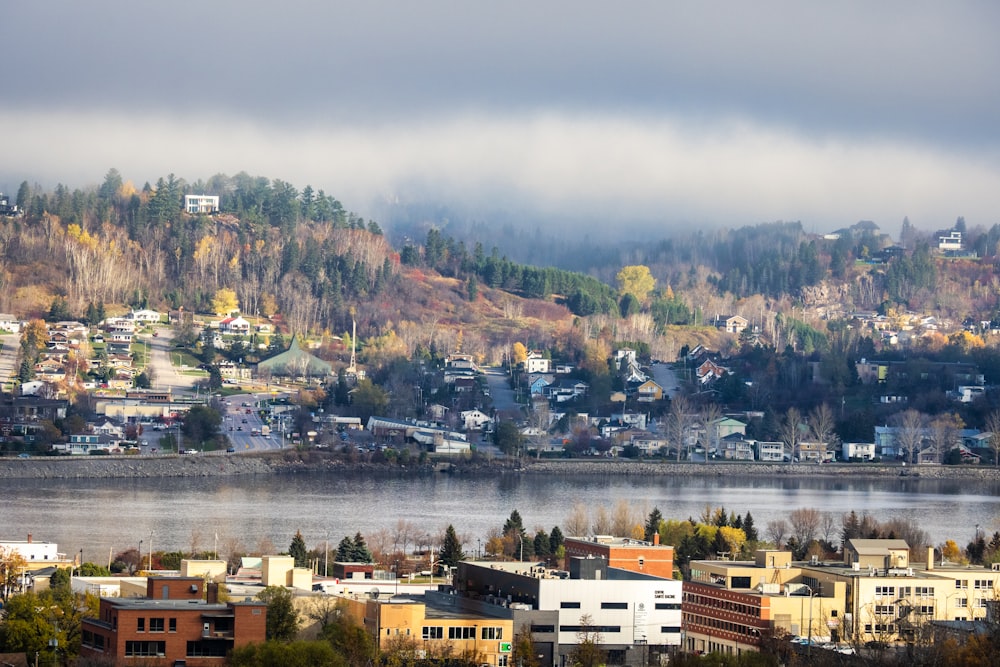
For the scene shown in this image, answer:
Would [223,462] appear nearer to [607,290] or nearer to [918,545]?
[918,545]

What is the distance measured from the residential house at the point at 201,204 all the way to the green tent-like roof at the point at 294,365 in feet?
50.1

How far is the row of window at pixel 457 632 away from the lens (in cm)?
2180

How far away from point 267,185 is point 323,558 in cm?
5608

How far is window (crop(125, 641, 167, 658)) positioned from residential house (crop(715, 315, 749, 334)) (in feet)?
209

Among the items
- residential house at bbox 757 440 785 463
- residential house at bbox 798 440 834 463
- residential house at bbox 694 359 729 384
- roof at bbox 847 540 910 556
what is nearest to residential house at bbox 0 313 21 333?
residential house at bbox 694 359 729 384

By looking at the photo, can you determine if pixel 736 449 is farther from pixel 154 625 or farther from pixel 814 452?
pixel 154 625

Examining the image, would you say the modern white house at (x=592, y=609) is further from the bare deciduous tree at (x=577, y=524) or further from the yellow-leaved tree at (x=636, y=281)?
the yellow-leaved tree at (x=636, y=281)

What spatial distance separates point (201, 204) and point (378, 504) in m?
40.4

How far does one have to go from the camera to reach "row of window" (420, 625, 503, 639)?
71.5ft

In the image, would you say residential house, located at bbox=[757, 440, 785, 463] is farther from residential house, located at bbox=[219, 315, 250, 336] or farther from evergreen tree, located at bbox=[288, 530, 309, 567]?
evergreen tree, located at bbox=[288, 530, 309, 567]

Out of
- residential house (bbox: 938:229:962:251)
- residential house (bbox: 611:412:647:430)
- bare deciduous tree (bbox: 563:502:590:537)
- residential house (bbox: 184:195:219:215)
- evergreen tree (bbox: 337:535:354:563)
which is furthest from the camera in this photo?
residential house (bbox: 938:229:962:251)

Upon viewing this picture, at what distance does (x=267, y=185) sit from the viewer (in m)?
85.1

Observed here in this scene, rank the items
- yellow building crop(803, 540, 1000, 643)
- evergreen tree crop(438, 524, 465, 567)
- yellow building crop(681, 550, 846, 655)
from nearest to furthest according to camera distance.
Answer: yellow building crop(681, 550, 846, 655) < yellow building crop(803, 540, 1000, 643) < evergreen tree crop(438, 524, 465, 567)

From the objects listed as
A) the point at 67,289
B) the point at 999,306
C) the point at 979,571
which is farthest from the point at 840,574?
the point at 999,306
